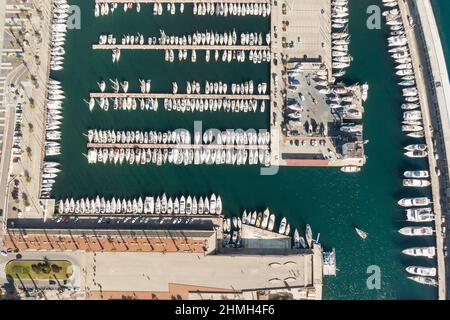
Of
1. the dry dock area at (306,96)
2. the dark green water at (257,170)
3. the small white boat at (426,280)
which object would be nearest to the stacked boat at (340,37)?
the dry dock area at (306,96)

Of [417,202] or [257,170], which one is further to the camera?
[257,170]

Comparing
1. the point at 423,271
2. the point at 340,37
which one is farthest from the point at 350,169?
the point at 340,37

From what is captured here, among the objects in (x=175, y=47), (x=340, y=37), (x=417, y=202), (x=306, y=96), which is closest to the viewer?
(x=417, y=202)

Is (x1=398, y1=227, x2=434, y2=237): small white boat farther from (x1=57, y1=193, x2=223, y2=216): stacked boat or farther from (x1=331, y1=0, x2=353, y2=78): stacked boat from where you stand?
(x1=57, y1=193, x2=223, y2=216): stacked boat

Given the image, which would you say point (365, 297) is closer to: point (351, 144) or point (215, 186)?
point (351, 144)

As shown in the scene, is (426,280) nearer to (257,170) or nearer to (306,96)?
(257,170)

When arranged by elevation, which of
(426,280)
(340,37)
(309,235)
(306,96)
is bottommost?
(426,280)

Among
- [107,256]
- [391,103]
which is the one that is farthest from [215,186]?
[391,103]

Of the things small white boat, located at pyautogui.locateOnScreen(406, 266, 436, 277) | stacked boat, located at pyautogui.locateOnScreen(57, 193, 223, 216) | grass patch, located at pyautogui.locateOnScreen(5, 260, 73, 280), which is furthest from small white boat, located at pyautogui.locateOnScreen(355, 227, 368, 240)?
grass patch, located at pyautogui.locateOnScreen(5, 260, 73, 280)
